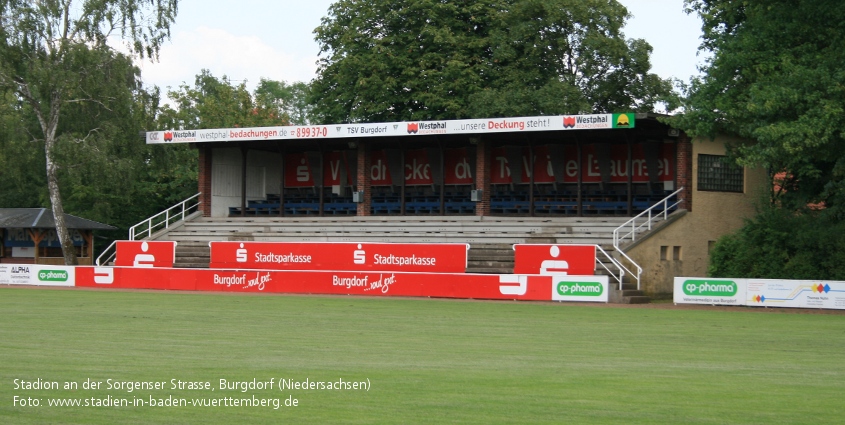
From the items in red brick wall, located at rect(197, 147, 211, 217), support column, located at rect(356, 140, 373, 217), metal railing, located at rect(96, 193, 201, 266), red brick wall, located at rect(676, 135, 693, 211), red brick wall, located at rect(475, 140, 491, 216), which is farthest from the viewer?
red brick wall, located at rect(197, 147, 211, 217)

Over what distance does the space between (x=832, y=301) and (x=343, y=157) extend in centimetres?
2540

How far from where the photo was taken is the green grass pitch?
391 inches

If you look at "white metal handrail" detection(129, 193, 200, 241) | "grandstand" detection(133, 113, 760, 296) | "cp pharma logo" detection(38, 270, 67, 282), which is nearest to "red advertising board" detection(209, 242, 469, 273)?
"grandstand" detection(133, 113, 760, 296)

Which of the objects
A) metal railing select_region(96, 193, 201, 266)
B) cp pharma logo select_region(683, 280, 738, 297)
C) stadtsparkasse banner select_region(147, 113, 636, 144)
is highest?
stadtsparkasse banner select_region(147, 113, 636, 144)

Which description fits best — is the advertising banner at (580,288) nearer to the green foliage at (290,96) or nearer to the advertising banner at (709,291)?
the advertising banner at (709,291)

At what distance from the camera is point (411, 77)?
5150 centimetres

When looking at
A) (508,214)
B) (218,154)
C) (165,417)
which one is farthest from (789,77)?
(218,154)

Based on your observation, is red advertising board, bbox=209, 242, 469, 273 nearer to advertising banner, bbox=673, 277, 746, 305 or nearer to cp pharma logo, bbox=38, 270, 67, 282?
cp pharma logo, bbox=38, 270, 67, 282

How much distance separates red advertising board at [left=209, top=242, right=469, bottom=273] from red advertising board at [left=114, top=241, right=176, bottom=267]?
2226 mm

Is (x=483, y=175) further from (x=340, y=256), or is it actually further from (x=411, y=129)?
(x=340, y=256)

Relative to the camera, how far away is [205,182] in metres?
47.5

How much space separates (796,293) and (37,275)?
2933 centimetres

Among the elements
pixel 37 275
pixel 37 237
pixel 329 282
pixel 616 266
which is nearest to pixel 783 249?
pixel 616 266

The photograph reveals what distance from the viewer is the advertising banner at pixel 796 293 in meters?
28.6
